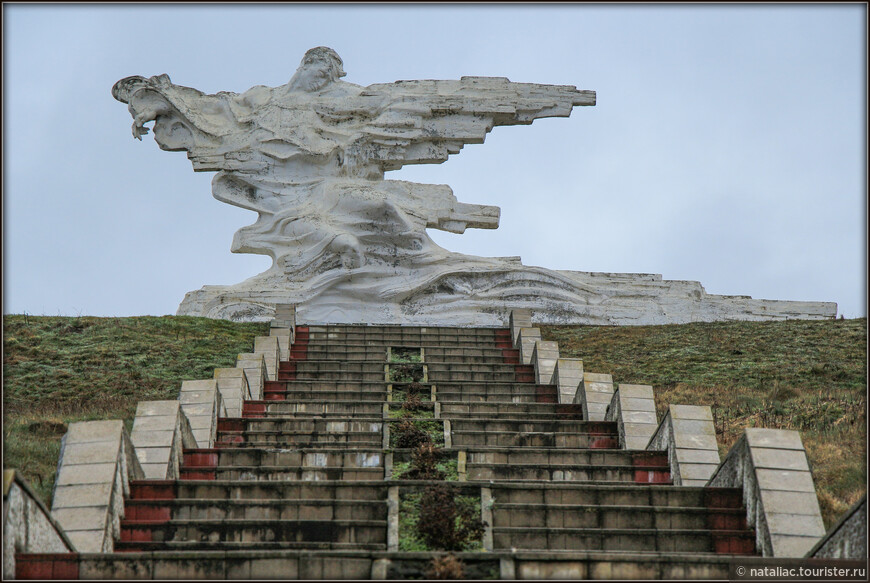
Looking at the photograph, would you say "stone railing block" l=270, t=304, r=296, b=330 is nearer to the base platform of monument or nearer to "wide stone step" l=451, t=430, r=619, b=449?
the base platform of monument

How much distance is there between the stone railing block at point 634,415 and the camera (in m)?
15.3

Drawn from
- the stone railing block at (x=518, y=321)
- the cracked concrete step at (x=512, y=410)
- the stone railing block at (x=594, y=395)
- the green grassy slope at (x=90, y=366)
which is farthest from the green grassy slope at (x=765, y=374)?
the green grassy slope at (x=90, y=366)

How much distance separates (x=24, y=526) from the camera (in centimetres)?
1042

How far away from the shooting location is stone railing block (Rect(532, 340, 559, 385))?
1908 centimetres

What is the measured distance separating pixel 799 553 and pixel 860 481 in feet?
8.54

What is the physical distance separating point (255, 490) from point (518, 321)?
10571 mm

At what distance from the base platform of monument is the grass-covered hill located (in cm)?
60

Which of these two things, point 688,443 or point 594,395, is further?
point 594,395

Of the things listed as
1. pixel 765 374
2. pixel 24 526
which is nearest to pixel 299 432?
pixel 24 526

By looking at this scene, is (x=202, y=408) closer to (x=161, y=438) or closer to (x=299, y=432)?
(x=299, y=432)

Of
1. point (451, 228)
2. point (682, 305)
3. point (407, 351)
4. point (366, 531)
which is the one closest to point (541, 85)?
point (451, 228)

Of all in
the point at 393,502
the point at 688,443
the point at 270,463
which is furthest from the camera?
the point at 270,463

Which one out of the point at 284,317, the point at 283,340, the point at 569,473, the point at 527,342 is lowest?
the point at 569,473

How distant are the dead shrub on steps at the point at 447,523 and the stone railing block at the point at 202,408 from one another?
163 inches
